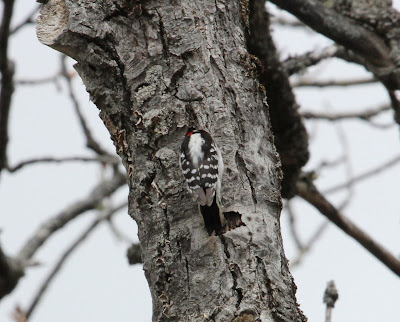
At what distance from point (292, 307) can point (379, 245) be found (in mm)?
2009

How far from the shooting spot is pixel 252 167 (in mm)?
2906

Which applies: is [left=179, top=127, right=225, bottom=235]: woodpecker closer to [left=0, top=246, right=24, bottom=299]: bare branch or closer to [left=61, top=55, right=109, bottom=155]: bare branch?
[left=0, top=246, right=24, bottom=299]: bare branch

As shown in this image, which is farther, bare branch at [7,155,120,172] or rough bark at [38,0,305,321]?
bare branch at [7,155,120,172]

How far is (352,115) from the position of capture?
6.48m

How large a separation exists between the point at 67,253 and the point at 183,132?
338 centimetres

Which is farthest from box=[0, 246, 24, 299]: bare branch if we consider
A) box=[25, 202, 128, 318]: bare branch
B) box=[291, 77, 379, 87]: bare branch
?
box=[291, 77, 379, 87]: bare branch

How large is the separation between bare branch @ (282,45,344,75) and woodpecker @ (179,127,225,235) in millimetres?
2077

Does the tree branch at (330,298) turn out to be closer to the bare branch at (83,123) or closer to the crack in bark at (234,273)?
the crack in bark at (234,273)

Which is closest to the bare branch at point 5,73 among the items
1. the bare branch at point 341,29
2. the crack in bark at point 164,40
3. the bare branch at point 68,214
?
the bare branch at point 68,214

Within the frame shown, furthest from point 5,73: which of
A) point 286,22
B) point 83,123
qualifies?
point 286,22

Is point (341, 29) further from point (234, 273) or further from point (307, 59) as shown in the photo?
point (234, 273)

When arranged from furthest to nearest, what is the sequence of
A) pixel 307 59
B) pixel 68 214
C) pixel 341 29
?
pixel 68 214, pixel 307 59, pixel 341 29

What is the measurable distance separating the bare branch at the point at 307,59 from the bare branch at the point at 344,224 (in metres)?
Result: 0.85

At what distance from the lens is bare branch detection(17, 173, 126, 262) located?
5.08m
